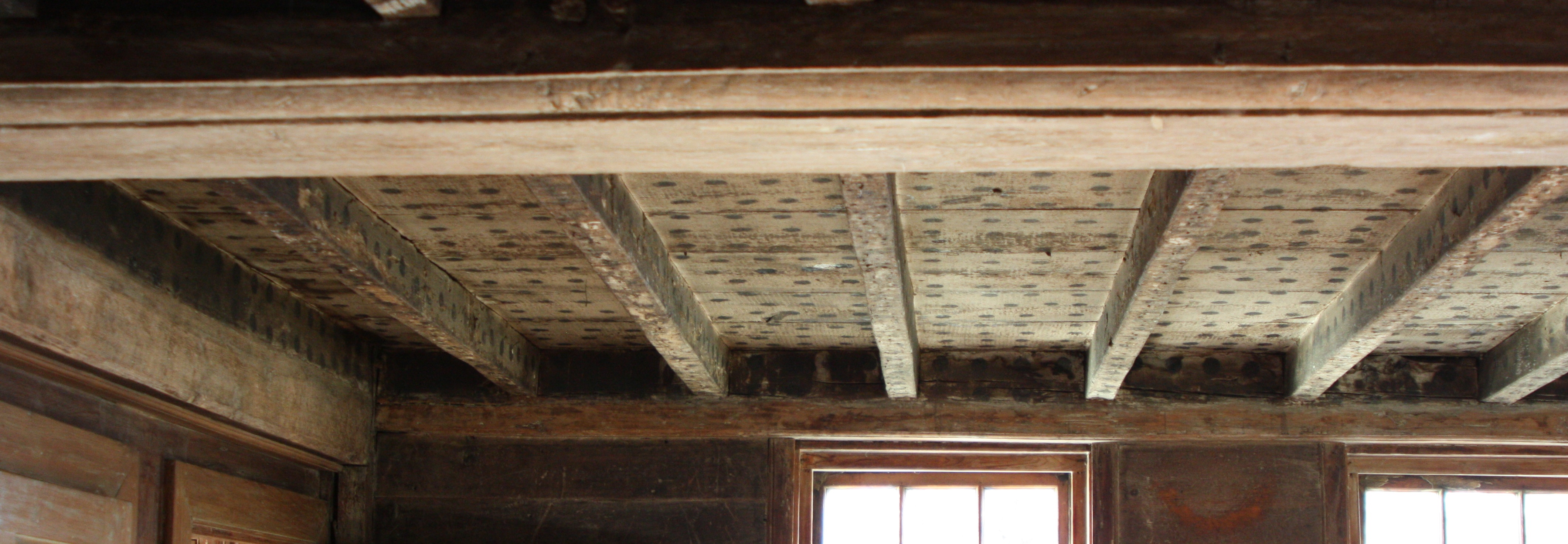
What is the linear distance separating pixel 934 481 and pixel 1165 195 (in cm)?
233

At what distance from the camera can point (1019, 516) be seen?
472 centimetres

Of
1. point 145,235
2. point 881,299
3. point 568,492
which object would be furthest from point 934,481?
point 145,235

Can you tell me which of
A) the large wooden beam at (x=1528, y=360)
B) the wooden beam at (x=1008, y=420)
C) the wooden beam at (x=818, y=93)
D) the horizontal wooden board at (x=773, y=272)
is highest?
the horizontal wooden board at (x=773, y=272)

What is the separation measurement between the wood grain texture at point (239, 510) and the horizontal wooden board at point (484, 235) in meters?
0.92

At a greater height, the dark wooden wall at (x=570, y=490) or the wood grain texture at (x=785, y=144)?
the wood grain texture at (x=785, y=144)

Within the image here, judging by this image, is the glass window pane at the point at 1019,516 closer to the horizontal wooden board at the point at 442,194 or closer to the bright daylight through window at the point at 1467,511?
the bright daylight through window at the point at 1467,511

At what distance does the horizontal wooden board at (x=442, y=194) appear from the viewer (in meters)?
2.79

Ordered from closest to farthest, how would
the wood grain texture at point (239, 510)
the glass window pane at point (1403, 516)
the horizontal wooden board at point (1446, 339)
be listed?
the wood grain texture at point (239, 510)
the horizontal wooden board at point (1446, 339)
the glass window pane at point (1403, 516)

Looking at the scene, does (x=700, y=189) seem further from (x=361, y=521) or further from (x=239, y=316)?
(x=361, y=521)

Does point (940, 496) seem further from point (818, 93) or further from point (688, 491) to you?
point (818, 93)

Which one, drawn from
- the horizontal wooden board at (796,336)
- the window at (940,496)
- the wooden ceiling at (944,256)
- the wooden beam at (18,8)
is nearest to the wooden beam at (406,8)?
the wooden beam at (18,8)

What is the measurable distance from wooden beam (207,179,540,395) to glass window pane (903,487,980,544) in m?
1.52

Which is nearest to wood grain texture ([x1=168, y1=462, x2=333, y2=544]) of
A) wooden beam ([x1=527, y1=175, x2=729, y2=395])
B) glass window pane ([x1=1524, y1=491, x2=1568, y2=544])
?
wooden beam ([x1=527, y1=175, x2=729, y2=395])

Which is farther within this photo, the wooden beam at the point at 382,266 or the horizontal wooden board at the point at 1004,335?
the horizontal wooden board at the point at 1004,335
